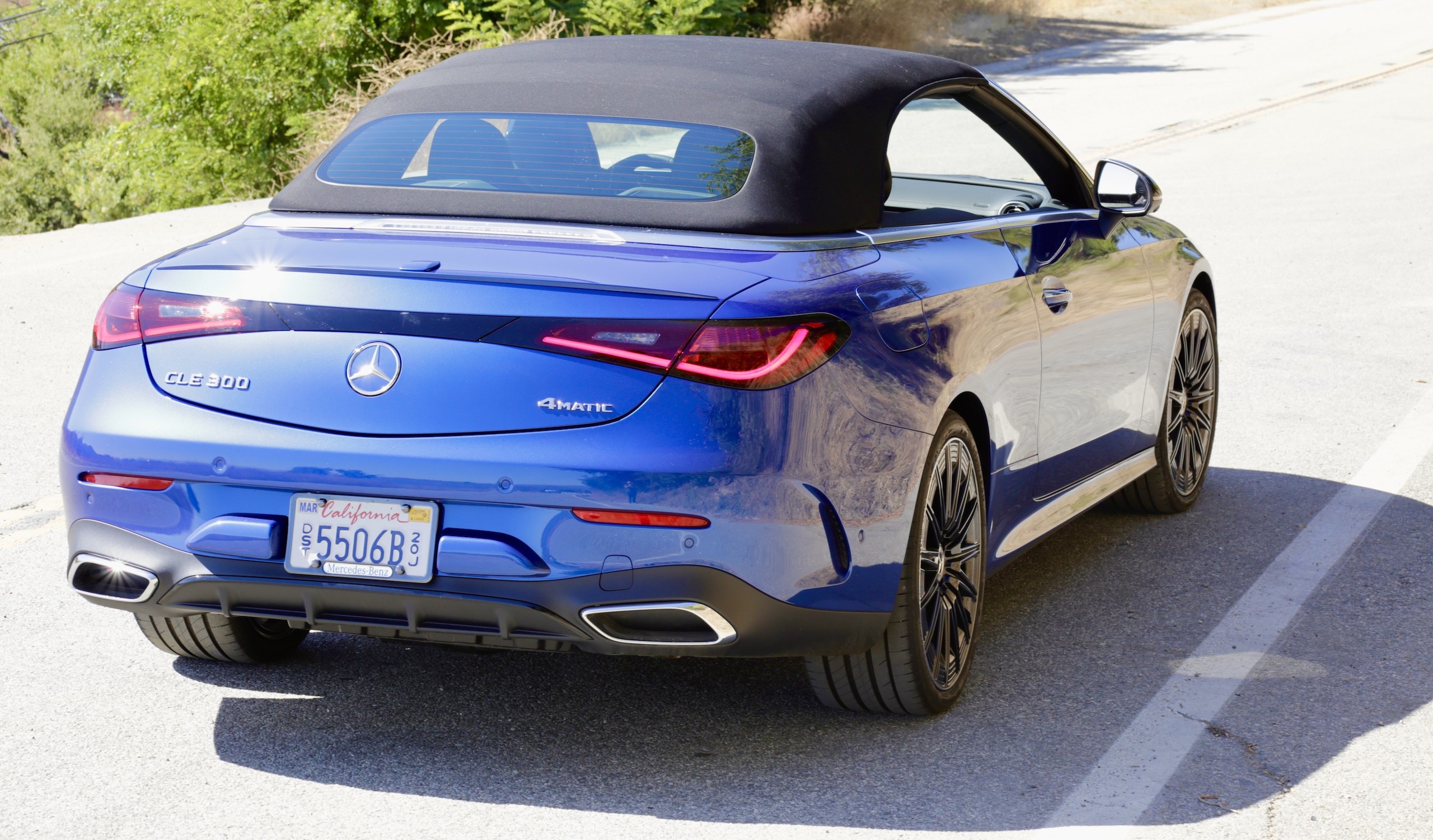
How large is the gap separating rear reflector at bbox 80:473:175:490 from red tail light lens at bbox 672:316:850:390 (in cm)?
114

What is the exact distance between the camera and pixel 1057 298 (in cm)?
465

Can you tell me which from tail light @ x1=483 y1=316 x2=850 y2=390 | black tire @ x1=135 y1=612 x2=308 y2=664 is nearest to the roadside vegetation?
black tire @ x1=135 y1=612 x2=308 y2=664

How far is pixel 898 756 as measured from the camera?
152 inches

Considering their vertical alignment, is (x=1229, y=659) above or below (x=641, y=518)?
below

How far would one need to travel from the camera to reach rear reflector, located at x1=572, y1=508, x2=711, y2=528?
130 inches

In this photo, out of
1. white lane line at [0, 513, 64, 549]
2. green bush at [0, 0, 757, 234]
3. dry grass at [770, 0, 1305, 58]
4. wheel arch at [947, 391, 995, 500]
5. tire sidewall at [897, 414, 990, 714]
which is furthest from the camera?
dry grass at [770, 0, 1305, 58]

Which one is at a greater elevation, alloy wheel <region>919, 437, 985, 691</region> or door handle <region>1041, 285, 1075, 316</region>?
door handle <region>1041, 285, 1075, 316</region>

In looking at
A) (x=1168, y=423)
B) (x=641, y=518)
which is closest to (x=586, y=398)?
(x=641, y=518)

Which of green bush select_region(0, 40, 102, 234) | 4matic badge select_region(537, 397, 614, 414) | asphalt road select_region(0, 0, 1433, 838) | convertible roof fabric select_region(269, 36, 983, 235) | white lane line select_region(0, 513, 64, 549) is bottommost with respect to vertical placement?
green bush select_region(0, 40, 102, 234)

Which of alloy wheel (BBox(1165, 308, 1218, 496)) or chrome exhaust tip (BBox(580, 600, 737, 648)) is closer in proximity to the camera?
chrome exhaust tip (BBox(580, 600, 737, 648))

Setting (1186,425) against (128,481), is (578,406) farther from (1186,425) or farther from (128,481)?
(1186,425)

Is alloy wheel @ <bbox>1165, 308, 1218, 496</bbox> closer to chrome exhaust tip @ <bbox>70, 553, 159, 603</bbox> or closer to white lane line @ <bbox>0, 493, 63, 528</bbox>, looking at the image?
chrome exhaust tip @ <bbox>70, 553, 159, 603</bbox>

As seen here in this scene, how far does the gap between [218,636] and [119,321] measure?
100 centimetres

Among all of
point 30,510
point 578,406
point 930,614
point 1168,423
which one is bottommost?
point 30,510
